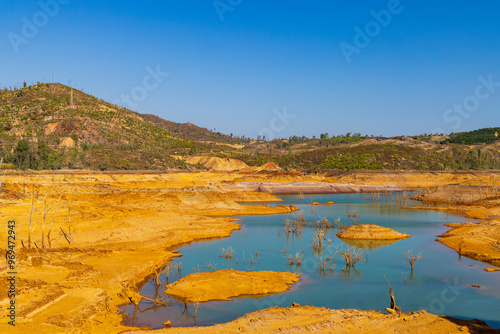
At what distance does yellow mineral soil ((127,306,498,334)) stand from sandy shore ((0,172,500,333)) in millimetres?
366

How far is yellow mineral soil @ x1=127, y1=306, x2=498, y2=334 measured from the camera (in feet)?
38.8

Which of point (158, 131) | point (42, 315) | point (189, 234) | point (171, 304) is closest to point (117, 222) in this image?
point (189, 234)

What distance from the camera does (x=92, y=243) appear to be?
23.4 m

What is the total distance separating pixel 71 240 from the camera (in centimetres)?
2323

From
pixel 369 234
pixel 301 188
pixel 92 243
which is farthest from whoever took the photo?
pixel 301 188

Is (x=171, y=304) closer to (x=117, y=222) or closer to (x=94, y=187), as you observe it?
(x=117, y=222)

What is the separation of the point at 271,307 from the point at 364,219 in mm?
26055

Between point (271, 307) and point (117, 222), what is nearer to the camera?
point (271, 307)

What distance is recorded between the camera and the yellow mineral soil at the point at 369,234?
93.0 ft

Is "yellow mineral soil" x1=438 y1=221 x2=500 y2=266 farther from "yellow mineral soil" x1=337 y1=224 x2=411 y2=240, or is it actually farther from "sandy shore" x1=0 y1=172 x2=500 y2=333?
"sandy shore" x1=0 y1=172 x2=500 y2=333

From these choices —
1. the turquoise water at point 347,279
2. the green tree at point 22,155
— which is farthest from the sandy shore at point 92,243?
the green tree at point 22,155

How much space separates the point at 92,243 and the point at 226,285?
10.2 m

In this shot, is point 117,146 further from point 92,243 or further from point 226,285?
point 226,285

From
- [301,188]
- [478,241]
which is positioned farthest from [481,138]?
[478,241]
